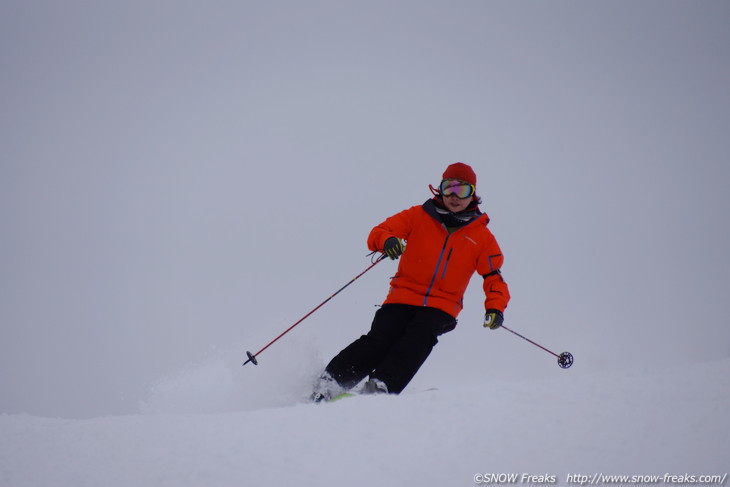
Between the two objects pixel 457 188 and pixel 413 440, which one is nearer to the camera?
pixel 413 440

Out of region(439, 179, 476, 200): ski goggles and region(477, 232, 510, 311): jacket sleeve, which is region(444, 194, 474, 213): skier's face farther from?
region(477, 232, 510, 311): jacket sleeve

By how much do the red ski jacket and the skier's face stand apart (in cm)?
12

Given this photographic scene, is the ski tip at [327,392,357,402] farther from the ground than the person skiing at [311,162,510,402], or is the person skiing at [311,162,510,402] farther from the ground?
the person skiing at [311,162,510,402]

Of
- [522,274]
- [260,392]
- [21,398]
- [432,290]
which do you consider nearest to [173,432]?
[260,392]

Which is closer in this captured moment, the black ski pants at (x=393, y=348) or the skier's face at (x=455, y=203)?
the black ski pants at (x=393, y=348)

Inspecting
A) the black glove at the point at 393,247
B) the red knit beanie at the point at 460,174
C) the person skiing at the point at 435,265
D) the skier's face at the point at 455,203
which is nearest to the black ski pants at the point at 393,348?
the person skiing at the point at 435,265

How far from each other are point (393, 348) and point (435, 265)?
2.54 feet

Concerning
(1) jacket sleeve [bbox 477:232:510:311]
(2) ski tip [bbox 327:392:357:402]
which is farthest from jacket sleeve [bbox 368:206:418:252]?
(2) ski tip [bbox 327:392:357:402]

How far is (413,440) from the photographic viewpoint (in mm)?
2334

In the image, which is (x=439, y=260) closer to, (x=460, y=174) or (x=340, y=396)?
(x=460, y=174)

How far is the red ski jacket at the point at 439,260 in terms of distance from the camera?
4312 mm

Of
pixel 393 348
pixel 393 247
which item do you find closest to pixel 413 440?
pixel 393 348

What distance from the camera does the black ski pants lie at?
3758mm

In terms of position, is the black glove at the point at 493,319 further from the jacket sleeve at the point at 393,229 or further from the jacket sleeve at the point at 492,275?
the jacket sleeve at the point at 393,229
